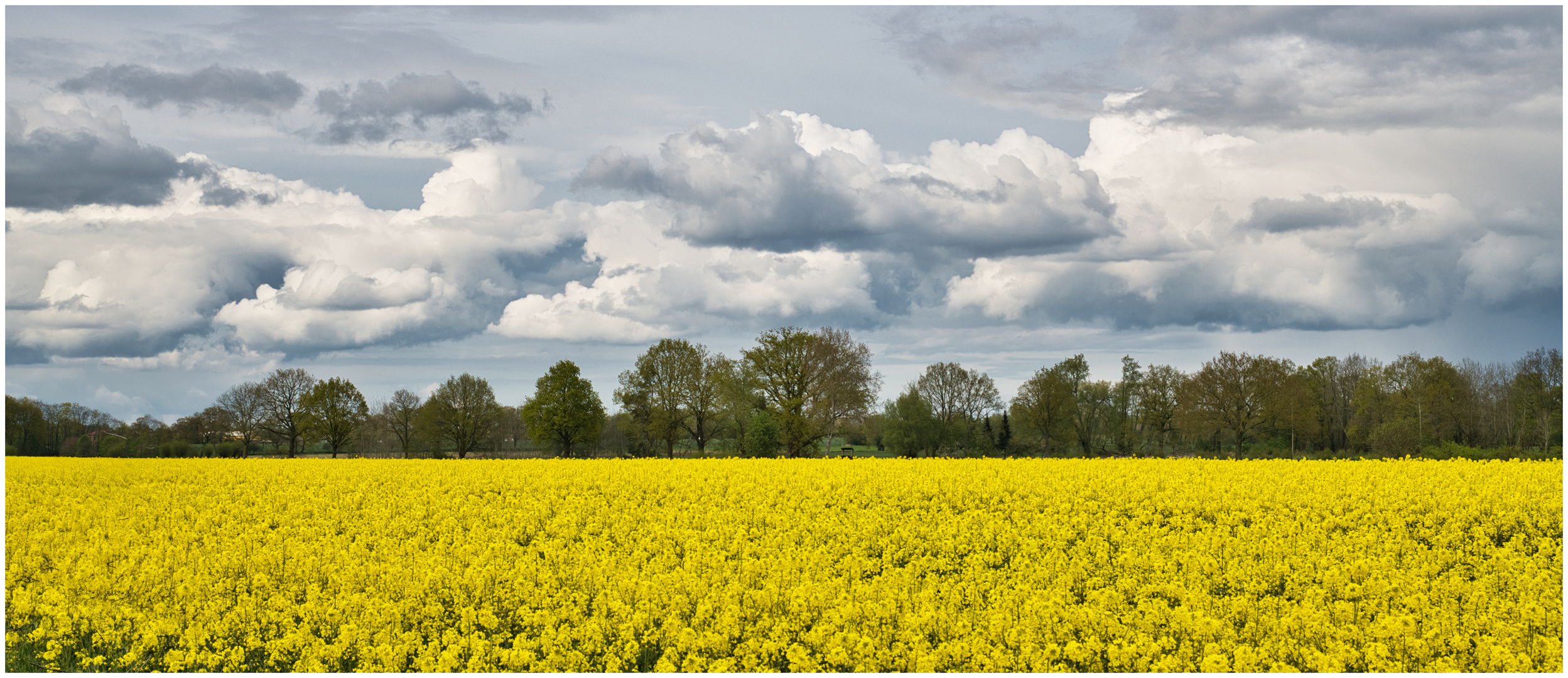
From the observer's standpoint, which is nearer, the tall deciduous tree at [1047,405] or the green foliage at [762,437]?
the green foliage at [762,437]

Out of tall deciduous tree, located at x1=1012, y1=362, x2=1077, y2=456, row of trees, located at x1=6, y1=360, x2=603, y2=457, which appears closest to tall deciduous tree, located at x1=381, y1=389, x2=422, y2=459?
row of trees, located at x1=6, y1=360, x2=603, y2=457

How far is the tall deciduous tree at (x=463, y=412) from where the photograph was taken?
6400 centimetres

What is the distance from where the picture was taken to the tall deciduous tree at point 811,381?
162ft

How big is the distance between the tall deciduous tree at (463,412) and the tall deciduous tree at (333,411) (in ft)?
14.6

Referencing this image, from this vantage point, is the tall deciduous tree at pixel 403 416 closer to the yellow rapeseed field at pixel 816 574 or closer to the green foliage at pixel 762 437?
the green foliage at pixel 762 437

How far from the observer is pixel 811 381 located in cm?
5153

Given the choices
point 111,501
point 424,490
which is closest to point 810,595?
point 424,490

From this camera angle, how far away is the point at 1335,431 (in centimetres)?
7031

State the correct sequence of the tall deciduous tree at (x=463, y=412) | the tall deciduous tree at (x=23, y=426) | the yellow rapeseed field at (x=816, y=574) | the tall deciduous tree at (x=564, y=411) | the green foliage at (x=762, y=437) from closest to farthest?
1. the yellow rapeseed field at (x=816, y=574)
2. the green foliage at (x=762, y=437)
3. the tall deciduous tree at (x=23, y=426)
4. the tall deciduous tree at (x=564, y=411)
5. the tall deciduous tree at (x=463, y=412)

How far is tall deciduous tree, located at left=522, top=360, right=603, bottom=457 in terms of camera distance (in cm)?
5547

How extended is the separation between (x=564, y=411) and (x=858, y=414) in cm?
1751

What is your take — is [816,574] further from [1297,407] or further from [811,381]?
[1297,407]

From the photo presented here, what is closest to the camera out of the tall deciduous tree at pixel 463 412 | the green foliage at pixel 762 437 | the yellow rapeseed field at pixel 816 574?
the yellow rapeseed field at pixel 816 574

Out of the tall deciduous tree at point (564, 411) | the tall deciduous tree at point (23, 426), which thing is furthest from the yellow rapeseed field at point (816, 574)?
the tall deciduous tree at point (23, 426)
